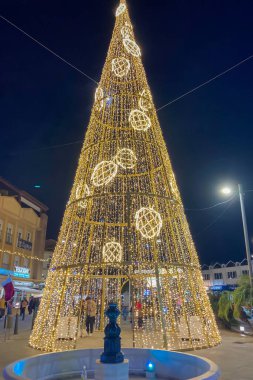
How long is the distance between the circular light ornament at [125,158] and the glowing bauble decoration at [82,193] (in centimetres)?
135

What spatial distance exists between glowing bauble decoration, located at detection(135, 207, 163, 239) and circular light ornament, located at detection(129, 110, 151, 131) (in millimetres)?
2620

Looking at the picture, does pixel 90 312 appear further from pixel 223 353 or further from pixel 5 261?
pixel 5 261

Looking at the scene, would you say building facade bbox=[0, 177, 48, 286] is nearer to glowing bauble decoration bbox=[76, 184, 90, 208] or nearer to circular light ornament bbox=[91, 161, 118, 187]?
glowing bauble decoration bbox=[76, 184, 90, 208]

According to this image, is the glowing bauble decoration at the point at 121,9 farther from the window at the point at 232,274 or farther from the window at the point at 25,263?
the window at the point at 232,274

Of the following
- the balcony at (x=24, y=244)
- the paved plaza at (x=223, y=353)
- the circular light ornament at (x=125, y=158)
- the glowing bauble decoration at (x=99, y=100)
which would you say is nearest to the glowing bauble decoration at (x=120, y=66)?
the glowing bauble decoration at (x=99, y=100)

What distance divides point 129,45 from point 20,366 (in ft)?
33.0

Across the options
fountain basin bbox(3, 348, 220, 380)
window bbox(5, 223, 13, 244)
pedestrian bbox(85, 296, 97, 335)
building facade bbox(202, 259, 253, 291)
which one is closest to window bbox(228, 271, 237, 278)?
building facade bbox(202, 259, 253, 291)

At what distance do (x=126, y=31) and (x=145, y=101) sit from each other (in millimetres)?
2716

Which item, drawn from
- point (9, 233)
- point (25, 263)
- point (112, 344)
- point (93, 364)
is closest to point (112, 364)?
point (112, 344)

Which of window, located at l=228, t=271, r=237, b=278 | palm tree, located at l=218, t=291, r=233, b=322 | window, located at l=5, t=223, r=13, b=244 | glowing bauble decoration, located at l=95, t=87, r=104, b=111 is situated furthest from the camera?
window, located at l=228, t=271, r=237, b=278

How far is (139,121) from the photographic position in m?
10.7

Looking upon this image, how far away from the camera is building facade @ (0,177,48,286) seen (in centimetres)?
3210

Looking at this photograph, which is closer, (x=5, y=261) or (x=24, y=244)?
(x=5, y=261)

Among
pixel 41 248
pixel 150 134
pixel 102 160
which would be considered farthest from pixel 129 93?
pixel 41 248
